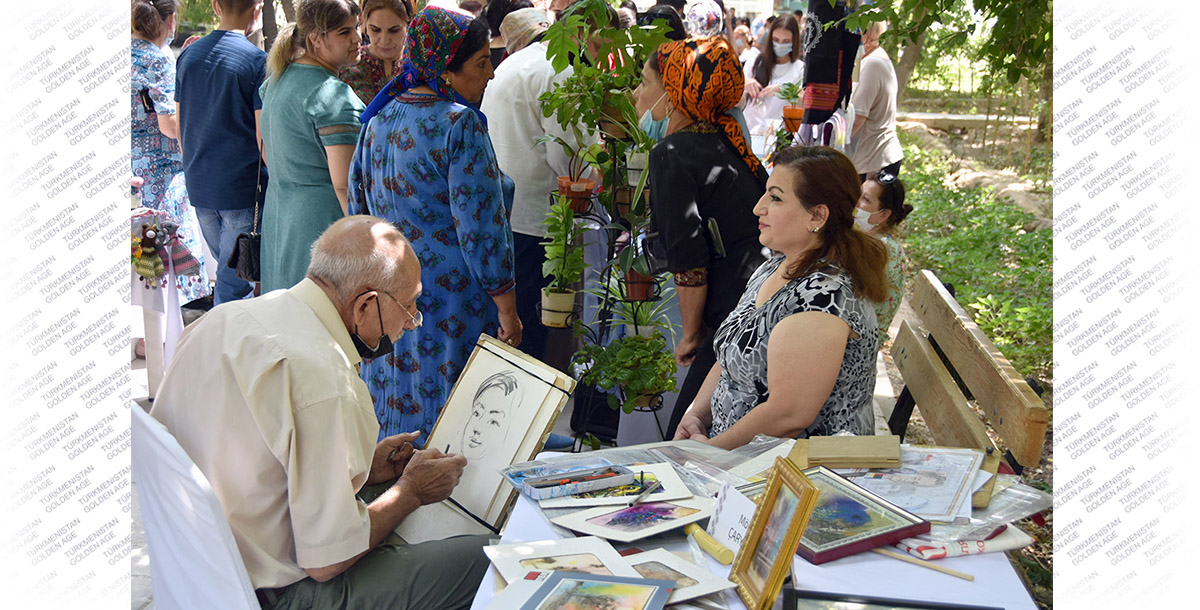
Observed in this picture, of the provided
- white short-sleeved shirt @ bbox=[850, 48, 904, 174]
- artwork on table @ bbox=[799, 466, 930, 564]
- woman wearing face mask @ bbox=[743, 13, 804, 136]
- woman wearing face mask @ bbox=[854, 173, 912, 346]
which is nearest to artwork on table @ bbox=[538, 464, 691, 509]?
artwork on table @ bbox=[799, 466, 930, 564]

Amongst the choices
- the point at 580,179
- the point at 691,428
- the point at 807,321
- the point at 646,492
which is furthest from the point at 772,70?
the point at 646,492

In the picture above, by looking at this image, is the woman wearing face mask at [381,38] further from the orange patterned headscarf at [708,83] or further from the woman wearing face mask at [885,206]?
the woman wearing face mask at [885,206]

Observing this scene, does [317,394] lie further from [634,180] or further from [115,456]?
[634,180]

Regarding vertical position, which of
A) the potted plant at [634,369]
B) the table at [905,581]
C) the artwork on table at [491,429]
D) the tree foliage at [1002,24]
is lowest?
the potted plant at [634,369]

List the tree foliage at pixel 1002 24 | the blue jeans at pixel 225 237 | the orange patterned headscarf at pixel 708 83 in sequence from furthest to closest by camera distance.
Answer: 1. the blue jeans at pixel 225 237
2. the orange patterned headscarf at pixel 708 83
3. the tree foliage at pixel 1002 24

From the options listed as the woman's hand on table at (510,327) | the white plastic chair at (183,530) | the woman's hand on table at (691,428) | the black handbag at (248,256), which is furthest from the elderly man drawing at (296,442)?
the black handbag at (248,256)

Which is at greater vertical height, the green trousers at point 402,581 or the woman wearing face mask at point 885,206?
the woman wearing face mask at point 885,206

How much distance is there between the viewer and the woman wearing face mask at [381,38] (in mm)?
3715

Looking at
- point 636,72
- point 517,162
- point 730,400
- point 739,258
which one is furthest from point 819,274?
point 517,162

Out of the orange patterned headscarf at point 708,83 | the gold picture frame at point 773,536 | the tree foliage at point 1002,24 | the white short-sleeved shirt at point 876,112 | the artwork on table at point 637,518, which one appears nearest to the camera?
the gold picture frame at point 773,536

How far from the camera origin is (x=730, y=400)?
271 centimetres

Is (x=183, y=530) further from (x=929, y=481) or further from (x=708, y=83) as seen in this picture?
(x=708, y=83)

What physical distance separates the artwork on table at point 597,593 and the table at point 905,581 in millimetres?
114

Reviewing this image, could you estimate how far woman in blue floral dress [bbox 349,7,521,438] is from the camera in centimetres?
301
